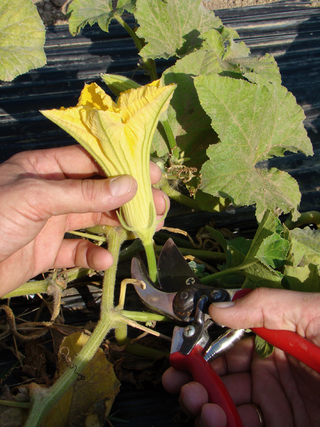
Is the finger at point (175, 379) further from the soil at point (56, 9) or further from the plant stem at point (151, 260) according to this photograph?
the soil at point (56, 9)

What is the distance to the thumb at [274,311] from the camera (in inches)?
52.6

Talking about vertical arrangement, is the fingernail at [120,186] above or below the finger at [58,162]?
above

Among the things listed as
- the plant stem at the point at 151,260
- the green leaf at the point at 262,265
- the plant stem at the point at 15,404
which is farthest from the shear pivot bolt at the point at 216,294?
the plant stem at the point at 15,404

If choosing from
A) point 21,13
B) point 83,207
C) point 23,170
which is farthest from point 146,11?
point 83,207

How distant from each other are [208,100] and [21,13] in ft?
4.66

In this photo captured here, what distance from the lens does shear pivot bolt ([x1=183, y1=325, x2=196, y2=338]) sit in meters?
1.49

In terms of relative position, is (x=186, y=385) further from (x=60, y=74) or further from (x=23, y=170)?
(x=60, y=74)

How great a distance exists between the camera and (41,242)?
188 centimetres

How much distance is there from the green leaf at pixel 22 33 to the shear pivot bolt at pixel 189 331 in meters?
1.83

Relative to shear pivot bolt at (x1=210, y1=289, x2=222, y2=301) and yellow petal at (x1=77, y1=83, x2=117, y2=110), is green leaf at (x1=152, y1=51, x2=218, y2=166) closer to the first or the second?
yellow petal at (x1=77, y1=83, x2=117, y2=110)

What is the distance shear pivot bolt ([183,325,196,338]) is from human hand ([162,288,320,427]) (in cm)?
13

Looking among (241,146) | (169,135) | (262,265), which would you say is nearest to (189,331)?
(262,265)

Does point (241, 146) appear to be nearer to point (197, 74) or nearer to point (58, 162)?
point (197, 74)

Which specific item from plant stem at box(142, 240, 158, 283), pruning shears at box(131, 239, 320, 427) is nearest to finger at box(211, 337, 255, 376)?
pruning shears at box(131, 239, 320, 427)
